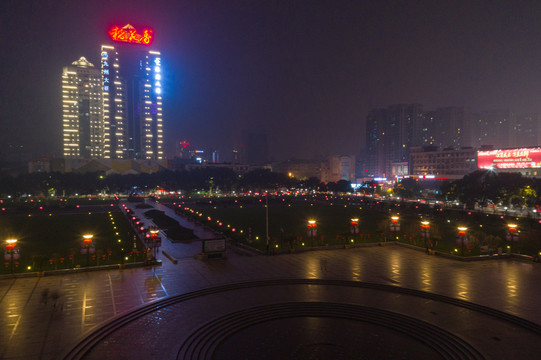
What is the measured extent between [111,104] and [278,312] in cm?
16924

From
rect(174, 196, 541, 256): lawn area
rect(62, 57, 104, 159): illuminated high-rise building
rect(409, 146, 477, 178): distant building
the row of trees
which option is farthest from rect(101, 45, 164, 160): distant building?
the row of trees

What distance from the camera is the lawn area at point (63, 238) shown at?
2481 centimetres

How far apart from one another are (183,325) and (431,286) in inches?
554

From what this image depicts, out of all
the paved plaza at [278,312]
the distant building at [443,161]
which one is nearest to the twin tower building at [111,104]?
the distant building at [443,161]

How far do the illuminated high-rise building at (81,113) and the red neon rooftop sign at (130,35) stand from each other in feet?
105

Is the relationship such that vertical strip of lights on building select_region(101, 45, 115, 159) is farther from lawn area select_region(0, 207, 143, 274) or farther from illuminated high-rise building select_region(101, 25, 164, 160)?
lawn area select_region(0, 207, 143, 274)

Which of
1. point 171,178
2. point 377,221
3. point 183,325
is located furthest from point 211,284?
point 171,178

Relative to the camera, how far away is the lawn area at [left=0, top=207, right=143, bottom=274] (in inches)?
977

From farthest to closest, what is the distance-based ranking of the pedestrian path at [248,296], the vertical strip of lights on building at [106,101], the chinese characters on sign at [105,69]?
the vertical strip of lights on building at [106,101] < the chinese characters on sign at [105,69] < the pedestrian path at [248,296]

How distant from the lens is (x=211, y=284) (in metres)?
21.0

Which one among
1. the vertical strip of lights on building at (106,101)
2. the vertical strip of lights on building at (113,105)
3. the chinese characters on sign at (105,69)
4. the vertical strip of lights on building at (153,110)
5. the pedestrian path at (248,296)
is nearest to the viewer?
the pedestrian path at (248,296)

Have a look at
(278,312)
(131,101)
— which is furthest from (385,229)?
(131,101)

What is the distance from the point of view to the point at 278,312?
17062 mm

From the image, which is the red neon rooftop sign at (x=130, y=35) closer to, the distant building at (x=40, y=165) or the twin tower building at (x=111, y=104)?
the twin tower building at (x=111, y=104)
